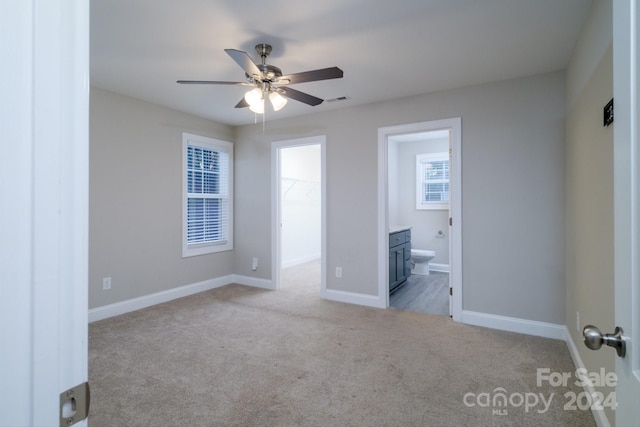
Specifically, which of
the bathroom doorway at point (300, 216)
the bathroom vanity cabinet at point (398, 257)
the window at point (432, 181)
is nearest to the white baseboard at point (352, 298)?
the bathroom vanity cabinet at point (398, 257)

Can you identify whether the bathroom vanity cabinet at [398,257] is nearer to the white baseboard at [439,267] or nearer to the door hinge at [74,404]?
the white baseboard at [439,267]

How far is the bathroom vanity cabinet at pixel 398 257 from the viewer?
14.1 ft

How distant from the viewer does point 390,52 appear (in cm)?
263

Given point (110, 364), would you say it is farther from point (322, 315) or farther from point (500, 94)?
point (500, 94)

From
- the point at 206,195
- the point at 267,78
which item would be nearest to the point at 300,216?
the point at 206,195

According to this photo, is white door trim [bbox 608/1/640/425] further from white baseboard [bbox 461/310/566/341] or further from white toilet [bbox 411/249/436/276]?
white toilet [bbox 411/249/436/276]

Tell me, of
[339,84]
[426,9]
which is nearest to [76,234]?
[426,9]

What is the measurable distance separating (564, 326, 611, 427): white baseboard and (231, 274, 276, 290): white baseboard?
3.37 metres

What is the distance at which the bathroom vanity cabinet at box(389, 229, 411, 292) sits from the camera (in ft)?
14.1

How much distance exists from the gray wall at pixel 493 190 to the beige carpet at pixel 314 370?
18.2 inches

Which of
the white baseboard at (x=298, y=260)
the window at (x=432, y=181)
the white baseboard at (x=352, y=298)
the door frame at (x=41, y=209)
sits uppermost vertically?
the window at (x=432, y=181)

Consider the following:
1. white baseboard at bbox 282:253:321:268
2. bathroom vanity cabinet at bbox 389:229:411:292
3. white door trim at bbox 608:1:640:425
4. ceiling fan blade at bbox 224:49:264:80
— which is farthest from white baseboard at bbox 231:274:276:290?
white door trim at bbox 608:1:640:425

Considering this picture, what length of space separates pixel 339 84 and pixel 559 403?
3111mm

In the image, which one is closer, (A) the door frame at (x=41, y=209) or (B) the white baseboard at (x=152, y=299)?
(A) the door frame at (x=41, y=209)
